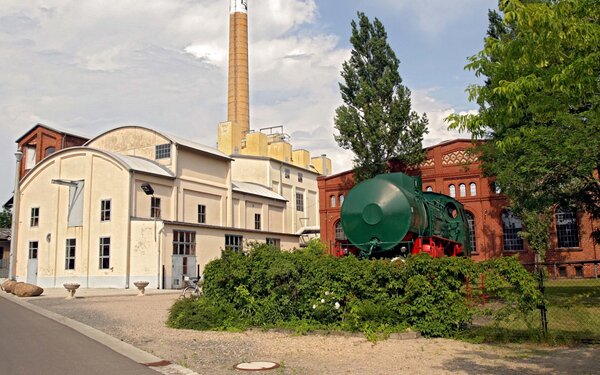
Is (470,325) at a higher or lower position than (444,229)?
lower

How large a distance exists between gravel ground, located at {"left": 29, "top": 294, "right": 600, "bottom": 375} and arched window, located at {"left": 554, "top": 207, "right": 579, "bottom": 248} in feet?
98.0

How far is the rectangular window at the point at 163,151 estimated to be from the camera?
35469 millimetres

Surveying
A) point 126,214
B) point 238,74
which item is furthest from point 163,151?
point 238,74

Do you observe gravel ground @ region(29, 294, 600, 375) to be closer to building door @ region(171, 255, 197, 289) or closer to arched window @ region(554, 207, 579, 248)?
building door @ region(171, 255, 197, 289)

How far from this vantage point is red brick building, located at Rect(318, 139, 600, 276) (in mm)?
35000

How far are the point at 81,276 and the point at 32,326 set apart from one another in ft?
67.8

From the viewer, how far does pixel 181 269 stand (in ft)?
101

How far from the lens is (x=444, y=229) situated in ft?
58.2

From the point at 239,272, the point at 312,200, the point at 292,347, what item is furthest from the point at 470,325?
the point at 312,200

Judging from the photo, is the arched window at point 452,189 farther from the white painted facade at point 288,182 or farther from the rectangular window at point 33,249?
the rectangular window at point 33,249

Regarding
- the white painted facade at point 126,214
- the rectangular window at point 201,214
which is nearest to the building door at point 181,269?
the white painted facade at point 126,214

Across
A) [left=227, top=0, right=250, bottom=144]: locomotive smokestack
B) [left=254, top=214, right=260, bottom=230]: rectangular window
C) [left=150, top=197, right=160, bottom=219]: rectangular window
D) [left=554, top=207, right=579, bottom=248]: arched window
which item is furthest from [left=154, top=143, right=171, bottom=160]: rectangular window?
[left=554, top=207, right=579, bottom=248]: arched window

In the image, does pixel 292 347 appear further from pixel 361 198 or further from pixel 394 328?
pixel 361 198

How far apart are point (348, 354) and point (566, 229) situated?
1275 inches
